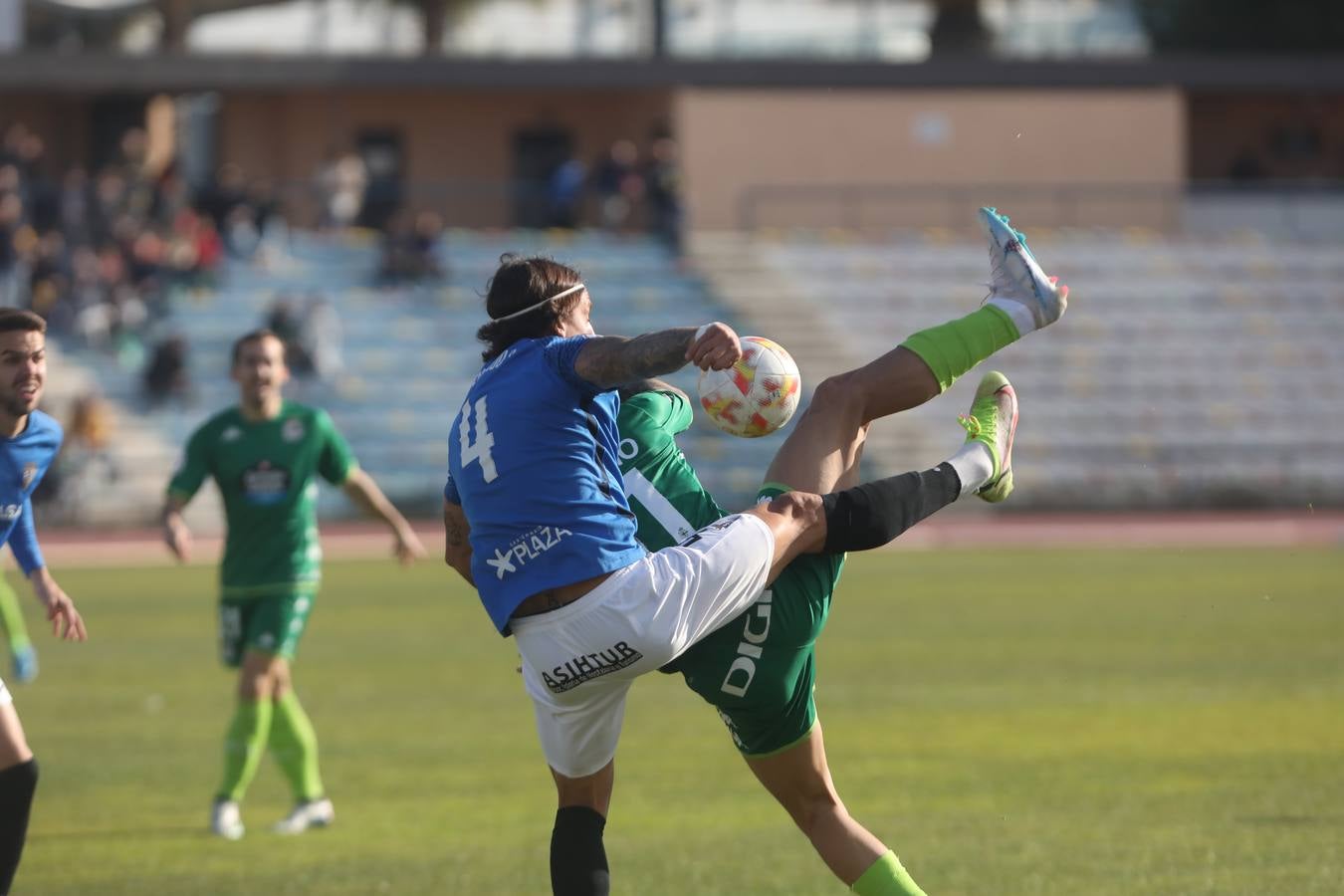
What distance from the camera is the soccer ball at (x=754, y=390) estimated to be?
616 cm

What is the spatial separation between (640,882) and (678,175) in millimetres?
30285

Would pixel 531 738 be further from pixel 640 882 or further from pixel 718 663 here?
pixel 718 663

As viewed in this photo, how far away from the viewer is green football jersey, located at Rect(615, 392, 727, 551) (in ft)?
21.2

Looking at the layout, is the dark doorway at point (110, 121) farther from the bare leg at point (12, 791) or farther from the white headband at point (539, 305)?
the white headband at point (539, 305)

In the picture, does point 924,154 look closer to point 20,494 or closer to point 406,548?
point 406,548

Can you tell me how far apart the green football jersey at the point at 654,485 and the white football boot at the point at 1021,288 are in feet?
4.16

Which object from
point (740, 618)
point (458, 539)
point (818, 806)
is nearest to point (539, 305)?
point (458, 539)

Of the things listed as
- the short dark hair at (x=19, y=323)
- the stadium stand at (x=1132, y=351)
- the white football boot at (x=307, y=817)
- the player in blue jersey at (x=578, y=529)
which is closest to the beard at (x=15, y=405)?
the short dark hair at (x=19, y=323)

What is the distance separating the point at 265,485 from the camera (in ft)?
34.6

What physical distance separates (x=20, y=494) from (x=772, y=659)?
3354mm

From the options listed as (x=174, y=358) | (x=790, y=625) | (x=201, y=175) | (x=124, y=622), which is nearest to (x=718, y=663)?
(x=790, y=625)

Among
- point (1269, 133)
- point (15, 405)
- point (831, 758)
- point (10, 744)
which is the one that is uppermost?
point (15, 405)

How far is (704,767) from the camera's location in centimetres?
1154

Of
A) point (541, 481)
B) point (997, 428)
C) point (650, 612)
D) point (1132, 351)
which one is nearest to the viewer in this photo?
point (650, 612)
